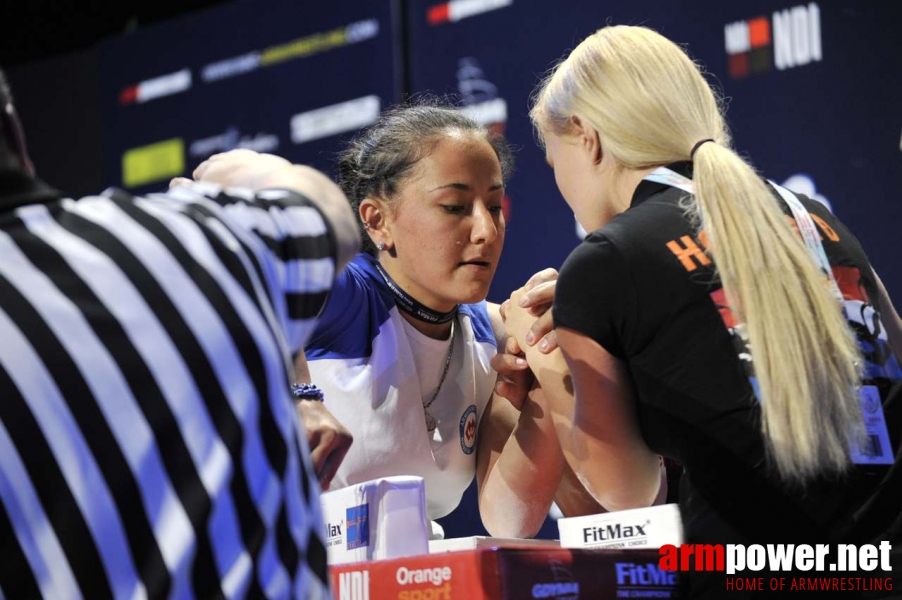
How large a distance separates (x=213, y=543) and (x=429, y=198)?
112 cm

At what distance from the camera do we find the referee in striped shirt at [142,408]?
2.39ft

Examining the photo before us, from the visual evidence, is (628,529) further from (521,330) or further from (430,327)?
(430,327)

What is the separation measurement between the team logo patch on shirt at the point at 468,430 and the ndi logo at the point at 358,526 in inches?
21.3

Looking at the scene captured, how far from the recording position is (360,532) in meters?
1.33

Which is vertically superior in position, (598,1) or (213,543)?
(598,1)

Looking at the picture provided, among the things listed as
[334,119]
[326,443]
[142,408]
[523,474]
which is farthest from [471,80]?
[142,408]

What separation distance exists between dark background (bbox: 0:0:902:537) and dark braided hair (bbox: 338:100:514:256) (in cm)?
68

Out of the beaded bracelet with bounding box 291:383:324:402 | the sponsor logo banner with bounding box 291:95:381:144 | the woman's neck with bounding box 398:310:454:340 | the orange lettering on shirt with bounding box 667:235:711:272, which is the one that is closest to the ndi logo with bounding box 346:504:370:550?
the beaded bracelet with bounding box 291:383:324:402

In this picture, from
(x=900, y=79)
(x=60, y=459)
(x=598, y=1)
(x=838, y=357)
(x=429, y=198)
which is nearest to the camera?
(x=60, y=459)

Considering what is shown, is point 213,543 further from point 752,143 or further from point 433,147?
point 752,143

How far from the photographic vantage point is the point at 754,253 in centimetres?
117

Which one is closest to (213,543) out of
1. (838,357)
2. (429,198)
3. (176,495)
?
(176,495)

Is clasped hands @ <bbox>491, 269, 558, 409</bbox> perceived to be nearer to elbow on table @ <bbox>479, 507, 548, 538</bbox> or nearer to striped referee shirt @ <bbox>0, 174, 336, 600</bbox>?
elbow on table @ <bbox>479, 507, 548, 538</bbox>

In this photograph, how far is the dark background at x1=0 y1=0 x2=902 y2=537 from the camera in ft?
8.39
